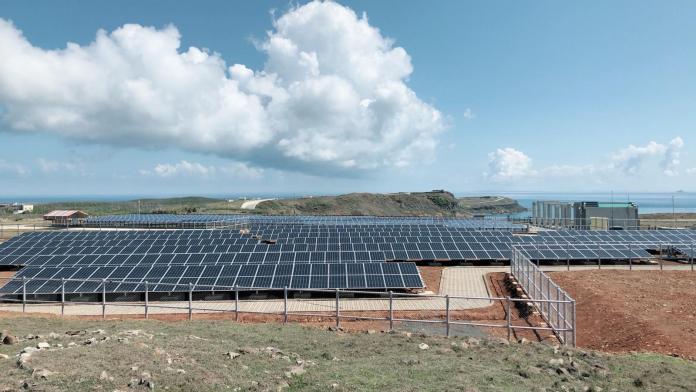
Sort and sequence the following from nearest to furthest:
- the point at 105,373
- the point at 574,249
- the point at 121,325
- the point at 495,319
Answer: the point at 105,373, the point at 121,325, the point at 495,319, the point at 574,249

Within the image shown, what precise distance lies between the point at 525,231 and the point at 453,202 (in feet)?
390

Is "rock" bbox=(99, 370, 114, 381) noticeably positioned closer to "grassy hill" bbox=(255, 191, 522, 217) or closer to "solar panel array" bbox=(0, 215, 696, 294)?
"solar panel array" bbox=(0, 215, 696, 294)

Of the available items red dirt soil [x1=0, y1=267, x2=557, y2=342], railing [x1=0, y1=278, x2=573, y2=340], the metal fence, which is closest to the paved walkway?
railing [x1=0, y1=278, x2=573, y2=340]

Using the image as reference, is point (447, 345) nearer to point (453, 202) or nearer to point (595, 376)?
A: point (595, 376)

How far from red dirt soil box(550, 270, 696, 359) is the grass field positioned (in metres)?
2.45

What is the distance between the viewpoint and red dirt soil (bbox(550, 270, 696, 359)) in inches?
567

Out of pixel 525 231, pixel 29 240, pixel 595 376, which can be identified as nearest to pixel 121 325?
pixel 595 376

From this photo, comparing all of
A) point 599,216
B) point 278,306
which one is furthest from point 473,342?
point 599,216

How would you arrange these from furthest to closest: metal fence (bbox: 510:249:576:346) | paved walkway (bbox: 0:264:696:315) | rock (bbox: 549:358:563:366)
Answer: paved walkway (bbox: 0:264:696:315) < metal fence (bbox: 510:249:576:346) < rock (bbox: 549:358:563:366)

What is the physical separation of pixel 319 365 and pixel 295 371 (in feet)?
2.94

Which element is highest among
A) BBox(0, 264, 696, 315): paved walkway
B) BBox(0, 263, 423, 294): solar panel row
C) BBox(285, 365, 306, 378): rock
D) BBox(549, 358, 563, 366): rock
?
BBox(285, 365, 306, 378): rock

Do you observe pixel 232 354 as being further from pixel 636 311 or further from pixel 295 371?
pixel 636 311

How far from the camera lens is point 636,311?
17.8 meters

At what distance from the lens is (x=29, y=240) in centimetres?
3691
